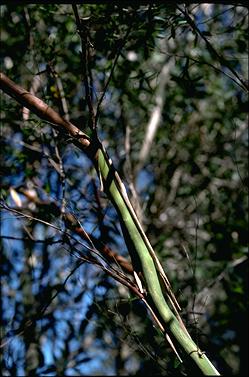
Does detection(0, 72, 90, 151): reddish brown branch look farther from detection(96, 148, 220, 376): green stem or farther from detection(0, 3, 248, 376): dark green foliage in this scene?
detection(0, 3, 248, 376): dark green foliage

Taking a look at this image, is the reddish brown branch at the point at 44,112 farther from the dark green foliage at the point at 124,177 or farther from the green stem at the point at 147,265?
the dark green foliage at the point at 124,177

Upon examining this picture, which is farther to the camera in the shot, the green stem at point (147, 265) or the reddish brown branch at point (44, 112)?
the reddish brown branch at point (44, 112)

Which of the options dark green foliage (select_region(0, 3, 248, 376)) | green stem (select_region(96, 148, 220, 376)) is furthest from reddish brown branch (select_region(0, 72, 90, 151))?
dark green foliage (select_region(0, 3, 248, 376))

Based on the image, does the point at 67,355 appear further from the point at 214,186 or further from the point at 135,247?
the point at 135,247

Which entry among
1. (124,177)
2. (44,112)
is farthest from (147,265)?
(124,177)

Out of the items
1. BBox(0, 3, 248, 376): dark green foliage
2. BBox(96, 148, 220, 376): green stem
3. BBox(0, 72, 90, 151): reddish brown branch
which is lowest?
BBox(96, 148, 220, 376): green stem

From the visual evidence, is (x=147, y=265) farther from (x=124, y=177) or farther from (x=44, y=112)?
(x=124, y=177)

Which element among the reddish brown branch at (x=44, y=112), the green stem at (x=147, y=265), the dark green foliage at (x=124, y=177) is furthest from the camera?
the dark green foliage at (x=124, y=177)

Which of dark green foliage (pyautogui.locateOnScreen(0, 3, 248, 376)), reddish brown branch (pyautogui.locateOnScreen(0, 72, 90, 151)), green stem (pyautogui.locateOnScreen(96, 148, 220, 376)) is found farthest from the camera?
dark green foliage (pyautogui.locateOnScreen(0, 3, 248, 376))

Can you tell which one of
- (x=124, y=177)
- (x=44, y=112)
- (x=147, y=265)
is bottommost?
(x=147, y=265)

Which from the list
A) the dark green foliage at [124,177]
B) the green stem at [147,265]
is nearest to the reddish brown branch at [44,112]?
the green stem at [147,265]

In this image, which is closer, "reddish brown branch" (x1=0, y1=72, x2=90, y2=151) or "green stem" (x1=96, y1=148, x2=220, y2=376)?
"green stem" (x1=96, y1=148, x2=220, y2=376)

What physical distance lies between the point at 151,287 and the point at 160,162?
461 cm

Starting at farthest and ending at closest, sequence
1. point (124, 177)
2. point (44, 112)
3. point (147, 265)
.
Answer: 1. point (124, 177)
2. point (44, 112)
3. point (147, 265)
